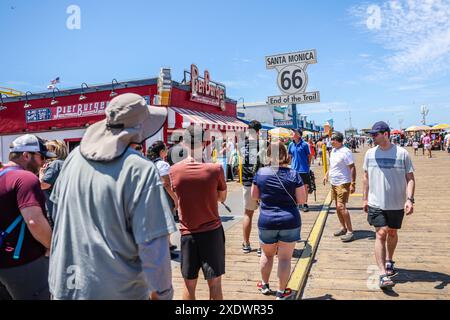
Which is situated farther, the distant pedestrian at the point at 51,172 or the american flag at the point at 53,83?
the american flag at the point at 53,83

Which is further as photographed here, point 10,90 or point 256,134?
point 10,90

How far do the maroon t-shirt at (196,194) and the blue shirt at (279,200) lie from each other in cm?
77

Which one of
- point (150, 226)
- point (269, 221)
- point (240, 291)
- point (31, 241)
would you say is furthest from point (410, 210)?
point (31, 241)

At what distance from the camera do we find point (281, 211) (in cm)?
375

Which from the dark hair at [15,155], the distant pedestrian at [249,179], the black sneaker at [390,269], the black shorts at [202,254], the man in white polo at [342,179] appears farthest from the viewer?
the man in white polo at [342,179]

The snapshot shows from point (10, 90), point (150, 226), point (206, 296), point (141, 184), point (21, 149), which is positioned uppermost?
point (10, 90)

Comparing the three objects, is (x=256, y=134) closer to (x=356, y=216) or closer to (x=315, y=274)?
(x=315, y=274)

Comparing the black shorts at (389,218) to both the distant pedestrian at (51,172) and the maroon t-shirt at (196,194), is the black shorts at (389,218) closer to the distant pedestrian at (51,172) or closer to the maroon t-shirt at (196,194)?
the maroon t-shirt at (196,194)

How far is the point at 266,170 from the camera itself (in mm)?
3871

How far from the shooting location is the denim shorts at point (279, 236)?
3.72 metres

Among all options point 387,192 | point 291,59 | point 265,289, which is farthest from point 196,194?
point 291,59

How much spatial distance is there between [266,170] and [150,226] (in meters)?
2.35

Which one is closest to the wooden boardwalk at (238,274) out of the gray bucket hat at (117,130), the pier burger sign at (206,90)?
the gray bucket hat at (117,130)

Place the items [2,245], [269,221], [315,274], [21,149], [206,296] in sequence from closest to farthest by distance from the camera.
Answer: [2,245] → [21,149] → [269,221] → [206,296] → [315,274]
